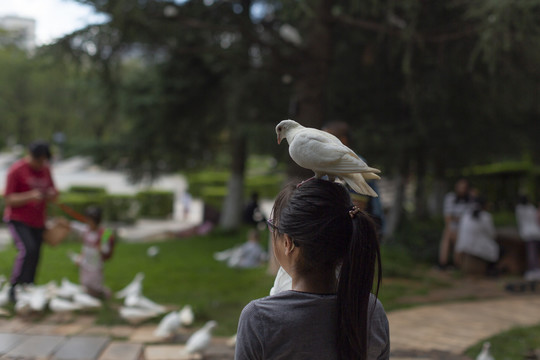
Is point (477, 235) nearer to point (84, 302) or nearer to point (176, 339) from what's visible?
point (176, 339)

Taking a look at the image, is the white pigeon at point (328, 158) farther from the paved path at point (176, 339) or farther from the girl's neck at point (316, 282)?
the paved path at point (176, 339)

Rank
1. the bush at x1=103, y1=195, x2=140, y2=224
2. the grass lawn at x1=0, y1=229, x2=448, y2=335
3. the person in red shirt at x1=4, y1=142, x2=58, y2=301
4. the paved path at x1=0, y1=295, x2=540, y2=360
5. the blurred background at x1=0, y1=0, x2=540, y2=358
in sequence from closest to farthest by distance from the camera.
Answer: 1. the paved path at x1=0, y1=295, x2=540, y2=360
2. the person in red shirt at x1=4, y1=142, x2=58, y2=301
3. the grass lawn at x1=0, y1=229, x2=448, y2=335
4. the blurred background at x1=0, y1=0, x2=540, y2=358
5. the bush at x1=103, y1=195, x2=140, y2=224

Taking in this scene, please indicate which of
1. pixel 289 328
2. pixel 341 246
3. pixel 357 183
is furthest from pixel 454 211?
pixel 289 328

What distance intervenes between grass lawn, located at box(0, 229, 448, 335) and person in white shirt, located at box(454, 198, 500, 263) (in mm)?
902

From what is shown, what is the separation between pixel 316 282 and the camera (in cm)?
141

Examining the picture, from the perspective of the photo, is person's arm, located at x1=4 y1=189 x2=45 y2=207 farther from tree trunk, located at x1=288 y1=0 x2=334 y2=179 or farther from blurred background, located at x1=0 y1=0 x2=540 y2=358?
tree trunk, located at x1=288 y1=0 x2=334 y2=179

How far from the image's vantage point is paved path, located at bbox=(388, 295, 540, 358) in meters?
4.35

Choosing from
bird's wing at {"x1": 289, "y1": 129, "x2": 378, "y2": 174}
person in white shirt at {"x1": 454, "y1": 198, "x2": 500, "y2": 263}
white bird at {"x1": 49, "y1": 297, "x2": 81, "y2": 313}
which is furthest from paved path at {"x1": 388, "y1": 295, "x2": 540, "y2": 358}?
white bird at {"x1": 49, "y1": 297, "x2": 81, "y2": 313}

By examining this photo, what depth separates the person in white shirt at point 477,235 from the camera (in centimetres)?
800

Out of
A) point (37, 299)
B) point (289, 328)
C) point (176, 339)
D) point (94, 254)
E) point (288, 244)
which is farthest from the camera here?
point (94, 254)

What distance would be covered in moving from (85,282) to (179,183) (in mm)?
29993

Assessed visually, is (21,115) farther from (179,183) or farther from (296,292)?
(296,292)

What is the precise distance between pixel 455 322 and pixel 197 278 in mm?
3995

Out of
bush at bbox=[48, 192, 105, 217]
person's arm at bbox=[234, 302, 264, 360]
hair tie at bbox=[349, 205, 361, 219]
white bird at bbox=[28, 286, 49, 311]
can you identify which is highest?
hair tie at bbox=[349, 205, 361, 219]
